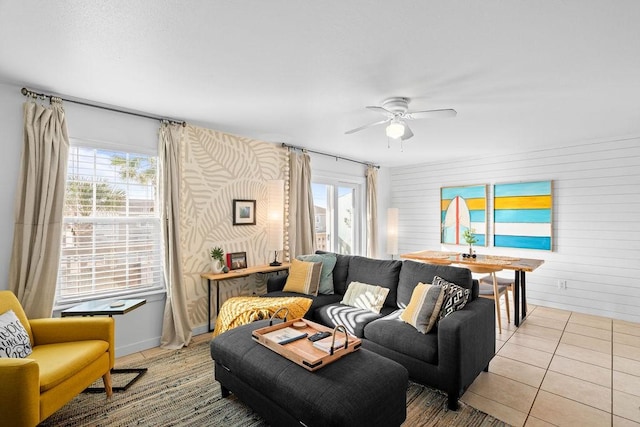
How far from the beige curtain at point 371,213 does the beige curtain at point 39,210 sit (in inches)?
186

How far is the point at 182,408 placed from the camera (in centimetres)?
231

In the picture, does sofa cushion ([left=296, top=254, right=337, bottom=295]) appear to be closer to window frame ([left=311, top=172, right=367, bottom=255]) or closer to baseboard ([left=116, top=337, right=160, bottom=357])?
window frame ([left=311, top=172, right=367, bottom=255])

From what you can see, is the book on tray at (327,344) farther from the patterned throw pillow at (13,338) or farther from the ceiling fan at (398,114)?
the patterned throw pillow at (13,338)

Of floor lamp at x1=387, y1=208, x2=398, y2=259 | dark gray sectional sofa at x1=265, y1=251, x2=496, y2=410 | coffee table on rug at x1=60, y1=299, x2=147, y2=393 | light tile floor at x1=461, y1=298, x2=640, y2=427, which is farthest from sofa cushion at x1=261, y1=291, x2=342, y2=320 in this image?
floor lamp at x1=387, y1=208, x2=398, y2=259

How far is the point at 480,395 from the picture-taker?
2.48 m

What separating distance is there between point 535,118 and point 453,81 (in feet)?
5.28

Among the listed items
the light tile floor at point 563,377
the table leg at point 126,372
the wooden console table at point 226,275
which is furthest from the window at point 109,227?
the light tile floor at point 563,377

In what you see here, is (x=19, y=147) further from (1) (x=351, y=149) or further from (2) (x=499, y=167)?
(2) (x=499, y=167)

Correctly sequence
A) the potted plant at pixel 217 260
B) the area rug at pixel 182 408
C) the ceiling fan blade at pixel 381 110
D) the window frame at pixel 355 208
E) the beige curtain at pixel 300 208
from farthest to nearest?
the window frame at pixel 355 208 → the beige curtain at pixel 300 208 → the potted plant at pixel 217 260 → the ceiling fan blade at pixel 381 110 → the area rug at pixel 182 408

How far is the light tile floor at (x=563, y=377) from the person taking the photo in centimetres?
225

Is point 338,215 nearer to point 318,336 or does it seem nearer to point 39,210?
point 318,336

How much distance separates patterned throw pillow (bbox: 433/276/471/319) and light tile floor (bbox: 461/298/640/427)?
66 centimetres

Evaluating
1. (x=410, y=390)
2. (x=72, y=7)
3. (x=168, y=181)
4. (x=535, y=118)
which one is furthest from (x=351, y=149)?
(x=72, y=7)

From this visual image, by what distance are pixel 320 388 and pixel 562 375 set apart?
2468 mm
